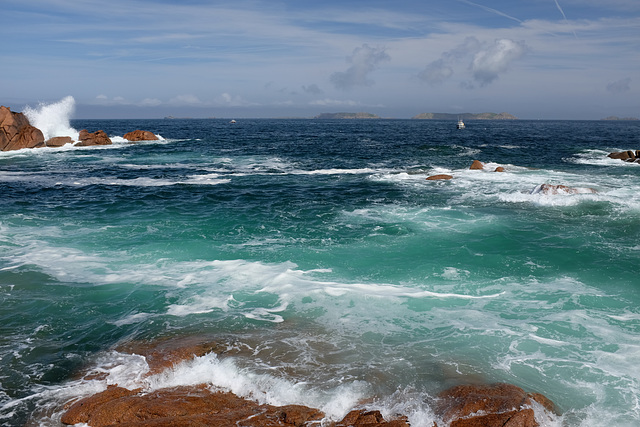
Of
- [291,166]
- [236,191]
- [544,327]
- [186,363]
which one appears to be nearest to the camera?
[186,363]

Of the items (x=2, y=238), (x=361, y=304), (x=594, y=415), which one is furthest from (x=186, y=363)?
(x=2, y=238)

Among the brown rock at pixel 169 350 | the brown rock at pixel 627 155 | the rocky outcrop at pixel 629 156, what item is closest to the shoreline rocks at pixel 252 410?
the brown rock at pixel 169 350

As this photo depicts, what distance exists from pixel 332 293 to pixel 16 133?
182 feet

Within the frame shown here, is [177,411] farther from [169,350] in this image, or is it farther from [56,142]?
[56,142]

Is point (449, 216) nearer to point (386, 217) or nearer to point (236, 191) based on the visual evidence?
point (386, 217)

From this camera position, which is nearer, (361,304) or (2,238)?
(361,304)

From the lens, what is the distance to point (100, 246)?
17.6 m

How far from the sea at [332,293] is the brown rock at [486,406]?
12.9 inches

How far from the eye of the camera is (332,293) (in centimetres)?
1310

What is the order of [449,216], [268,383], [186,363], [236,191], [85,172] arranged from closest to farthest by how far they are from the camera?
1. [268,383]
2. [186,363]
3. [449,216]
4. [236,191]
5. [85,172]

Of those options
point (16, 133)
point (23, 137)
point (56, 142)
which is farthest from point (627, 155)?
point (16, 133)

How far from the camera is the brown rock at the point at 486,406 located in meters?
7.07

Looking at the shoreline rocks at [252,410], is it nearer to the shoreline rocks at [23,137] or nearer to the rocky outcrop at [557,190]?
the rocky outcrop at [557,190]

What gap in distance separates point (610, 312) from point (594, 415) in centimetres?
498
